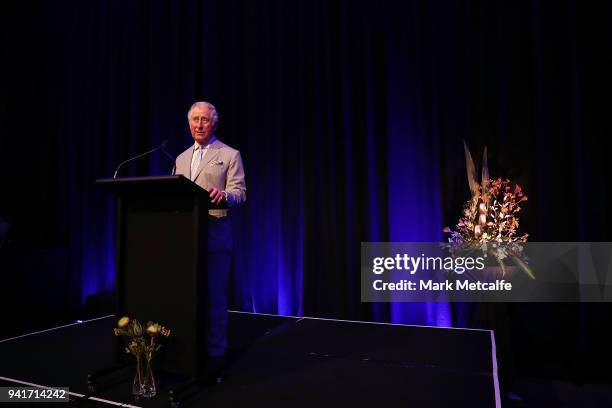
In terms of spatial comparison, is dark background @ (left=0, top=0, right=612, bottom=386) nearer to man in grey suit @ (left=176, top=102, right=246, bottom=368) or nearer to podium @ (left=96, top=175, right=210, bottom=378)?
man in grey suit @ (left=176, top=102, right=246, bottom=368)

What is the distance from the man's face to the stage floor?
1284 mm

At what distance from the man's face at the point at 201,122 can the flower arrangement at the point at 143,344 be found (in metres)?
1.09

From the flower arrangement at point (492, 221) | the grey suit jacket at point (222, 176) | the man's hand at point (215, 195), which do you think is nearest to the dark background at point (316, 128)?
→ the flower arrangement at point (492, 221)

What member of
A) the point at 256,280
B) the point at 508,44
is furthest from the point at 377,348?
the point at 508,44

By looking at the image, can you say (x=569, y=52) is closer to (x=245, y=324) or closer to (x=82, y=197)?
(x=245, y=324)

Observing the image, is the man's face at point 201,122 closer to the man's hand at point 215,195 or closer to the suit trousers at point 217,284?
the suit trousers at point 217,284

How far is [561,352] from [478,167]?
154 cm

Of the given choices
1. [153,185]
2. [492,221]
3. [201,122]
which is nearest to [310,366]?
[153,185]

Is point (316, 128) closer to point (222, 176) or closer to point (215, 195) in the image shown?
point (222, 176)

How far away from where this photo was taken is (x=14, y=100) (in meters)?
5.14

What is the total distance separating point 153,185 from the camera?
185 cm

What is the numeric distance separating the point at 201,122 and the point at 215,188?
450 millimetres

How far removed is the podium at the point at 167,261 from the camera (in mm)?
1851

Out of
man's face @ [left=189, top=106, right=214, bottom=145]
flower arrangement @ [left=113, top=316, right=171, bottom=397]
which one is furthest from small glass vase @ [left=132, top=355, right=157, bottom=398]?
man's face @ [left=189, top=106, right=214, bottom=145]
